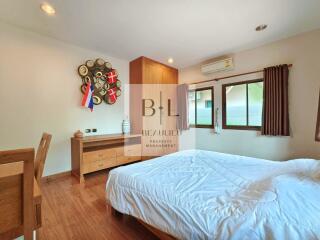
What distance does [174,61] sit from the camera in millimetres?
3904

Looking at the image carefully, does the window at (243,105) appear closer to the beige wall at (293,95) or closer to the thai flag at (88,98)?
the beige wall at (293,95)

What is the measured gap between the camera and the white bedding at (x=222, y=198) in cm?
90

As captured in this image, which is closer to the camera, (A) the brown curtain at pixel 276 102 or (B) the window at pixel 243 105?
(A) the brown curtain at pixel 276 102

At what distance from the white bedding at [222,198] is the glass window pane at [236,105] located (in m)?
1.51

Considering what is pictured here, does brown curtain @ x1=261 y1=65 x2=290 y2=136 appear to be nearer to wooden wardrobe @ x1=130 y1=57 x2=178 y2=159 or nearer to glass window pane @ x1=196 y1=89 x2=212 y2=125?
glass window pane @ x1=196 y1=89 x2=212 y2=125

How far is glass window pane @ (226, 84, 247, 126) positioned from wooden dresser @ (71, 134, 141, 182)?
6.89 ft

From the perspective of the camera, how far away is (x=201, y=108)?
4.00 meters

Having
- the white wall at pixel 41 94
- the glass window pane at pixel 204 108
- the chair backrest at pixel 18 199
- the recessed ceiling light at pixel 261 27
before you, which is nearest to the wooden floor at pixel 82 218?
the white wall at pixel 41 94

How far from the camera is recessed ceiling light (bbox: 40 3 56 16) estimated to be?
1990mm

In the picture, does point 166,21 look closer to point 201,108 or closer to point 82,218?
point 201,108

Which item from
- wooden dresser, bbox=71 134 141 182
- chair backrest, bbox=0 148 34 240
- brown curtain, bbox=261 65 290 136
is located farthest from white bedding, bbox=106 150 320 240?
wooden dresser, bbox=71 134 141 182

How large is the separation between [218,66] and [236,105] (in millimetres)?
926

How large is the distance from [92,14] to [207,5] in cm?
152

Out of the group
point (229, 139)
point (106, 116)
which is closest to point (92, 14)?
point (106, 116)
